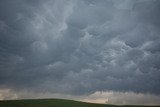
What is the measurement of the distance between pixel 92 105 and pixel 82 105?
202 inches

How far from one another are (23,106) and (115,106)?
4656 centimetres

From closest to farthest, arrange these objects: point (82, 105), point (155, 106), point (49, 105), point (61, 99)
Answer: point (49, 105) → point (82, 105) → point (155, 106) → point (61, 99)

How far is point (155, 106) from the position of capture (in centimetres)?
12450

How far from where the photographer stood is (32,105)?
107 m

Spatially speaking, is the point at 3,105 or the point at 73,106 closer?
the point at 3,105

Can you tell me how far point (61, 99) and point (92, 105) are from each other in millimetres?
23295

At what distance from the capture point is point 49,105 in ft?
359

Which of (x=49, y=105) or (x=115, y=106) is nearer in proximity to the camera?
(x=49, y=105)

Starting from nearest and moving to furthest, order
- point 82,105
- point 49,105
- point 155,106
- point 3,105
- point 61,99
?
point 3,105, point 49,105, point 82,105, point 155,106, point 61,99

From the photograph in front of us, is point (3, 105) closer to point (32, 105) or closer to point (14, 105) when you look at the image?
point (14, 105)

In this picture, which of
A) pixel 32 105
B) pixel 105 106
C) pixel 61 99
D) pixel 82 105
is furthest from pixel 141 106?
pixel 32 105

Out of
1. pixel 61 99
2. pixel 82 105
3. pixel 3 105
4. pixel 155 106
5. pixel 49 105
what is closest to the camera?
pixel 3 105

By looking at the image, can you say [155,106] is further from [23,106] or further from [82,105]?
[23,106]

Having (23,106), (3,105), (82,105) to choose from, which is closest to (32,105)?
(23,106)
